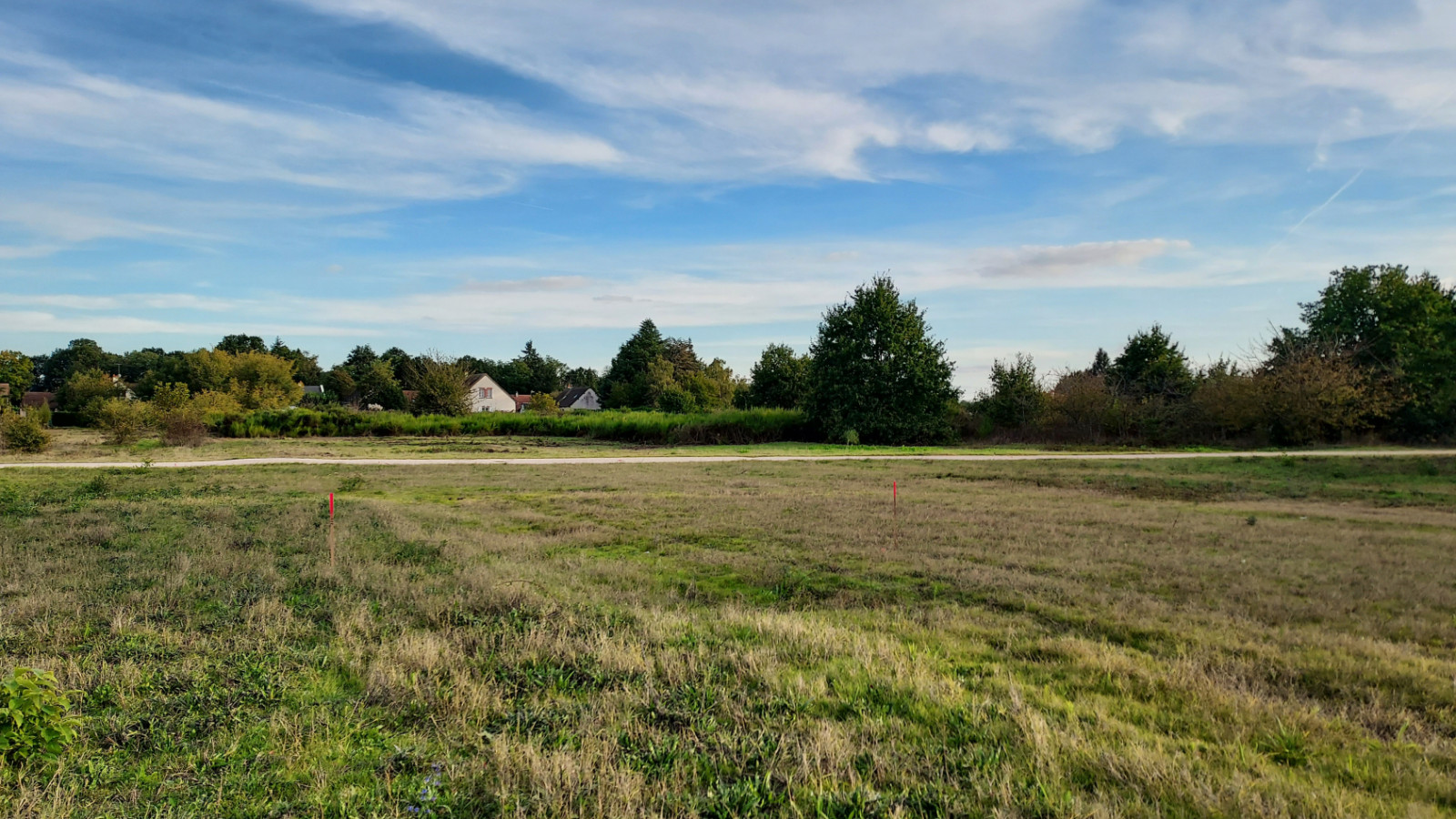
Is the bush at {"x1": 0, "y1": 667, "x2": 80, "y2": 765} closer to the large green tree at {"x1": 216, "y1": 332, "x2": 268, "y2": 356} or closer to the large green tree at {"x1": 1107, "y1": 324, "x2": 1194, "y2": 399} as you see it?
the large green tree at {"x1": 1107, "y1": 324, "x2": 1194, "y2": 399}

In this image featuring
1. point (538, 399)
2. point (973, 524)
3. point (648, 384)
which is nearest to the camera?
point (973, 524)

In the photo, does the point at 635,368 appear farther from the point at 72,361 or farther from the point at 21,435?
the point at 72,361

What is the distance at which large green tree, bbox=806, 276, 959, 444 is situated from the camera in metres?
42.6

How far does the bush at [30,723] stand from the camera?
13.5 feet

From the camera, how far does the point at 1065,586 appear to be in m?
8.51

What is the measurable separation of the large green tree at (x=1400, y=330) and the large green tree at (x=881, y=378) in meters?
19.0

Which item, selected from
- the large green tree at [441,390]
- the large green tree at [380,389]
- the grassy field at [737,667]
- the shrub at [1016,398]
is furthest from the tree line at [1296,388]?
the large green tree at [380,389]

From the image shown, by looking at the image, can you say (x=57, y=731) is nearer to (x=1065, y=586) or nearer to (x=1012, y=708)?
(x=1012, y=708)

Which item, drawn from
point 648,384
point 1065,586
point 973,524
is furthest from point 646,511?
point 648,384

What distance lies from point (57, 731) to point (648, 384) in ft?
239

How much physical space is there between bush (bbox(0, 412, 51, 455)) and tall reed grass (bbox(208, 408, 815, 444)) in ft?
42.0

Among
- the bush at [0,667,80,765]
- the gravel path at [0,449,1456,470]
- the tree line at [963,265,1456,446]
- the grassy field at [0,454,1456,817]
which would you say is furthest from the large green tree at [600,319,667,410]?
the bush at [0,667,80,765]

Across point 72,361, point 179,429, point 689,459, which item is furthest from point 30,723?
point 72,361

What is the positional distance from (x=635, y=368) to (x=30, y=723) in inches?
3256
